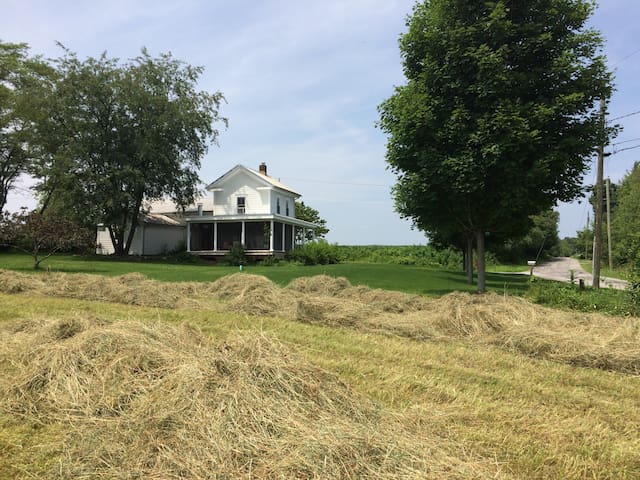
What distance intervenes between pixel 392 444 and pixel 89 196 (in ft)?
95.9

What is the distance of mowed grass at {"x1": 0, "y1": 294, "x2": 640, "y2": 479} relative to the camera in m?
2.74

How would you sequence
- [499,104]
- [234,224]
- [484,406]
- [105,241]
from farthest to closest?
[105,241], [234,224], [499,104], [484,406]

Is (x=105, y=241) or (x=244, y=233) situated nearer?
(x=244, y=233)

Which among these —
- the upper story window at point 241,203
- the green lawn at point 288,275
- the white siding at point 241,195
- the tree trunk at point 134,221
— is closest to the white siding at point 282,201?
the white siding at point 241,195

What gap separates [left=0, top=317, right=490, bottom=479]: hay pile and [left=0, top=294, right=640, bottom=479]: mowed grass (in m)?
0.19

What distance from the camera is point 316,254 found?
94.1 feet

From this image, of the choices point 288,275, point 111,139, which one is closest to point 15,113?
point 111,139

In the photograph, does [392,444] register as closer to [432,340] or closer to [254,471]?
[254,471]

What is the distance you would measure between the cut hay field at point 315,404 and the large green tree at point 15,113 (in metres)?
30.8

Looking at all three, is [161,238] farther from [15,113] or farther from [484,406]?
[484,406]

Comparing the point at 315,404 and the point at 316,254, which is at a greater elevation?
the point at 316,254

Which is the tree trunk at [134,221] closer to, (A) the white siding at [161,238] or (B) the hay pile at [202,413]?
(A) the white siding at [161,238]

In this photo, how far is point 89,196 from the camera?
1088 inches

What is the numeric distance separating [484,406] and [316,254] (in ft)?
82.1
